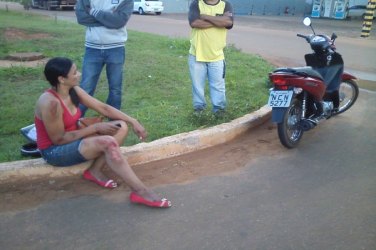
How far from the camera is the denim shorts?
3273mm

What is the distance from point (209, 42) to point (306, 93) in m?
1.30

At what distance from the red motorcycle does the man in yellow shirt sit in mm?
724

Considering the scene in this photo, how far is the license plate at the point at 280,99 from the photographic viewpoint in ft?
13.9

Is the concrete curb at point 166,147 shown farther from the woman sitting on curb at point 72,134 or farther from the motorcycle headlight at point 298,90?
the motorcycle headlight at point 298,90

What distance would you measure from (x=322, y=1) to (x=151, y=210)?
106 feet

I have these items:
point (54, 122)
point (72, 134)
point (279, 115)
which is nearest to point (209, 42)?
point (279, 115)

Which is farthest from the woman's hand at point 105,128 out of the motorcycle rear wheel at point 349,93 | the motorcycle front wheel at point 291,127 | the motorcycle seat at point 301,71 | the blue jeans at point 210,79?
the motorcycle rear wheel at point 349,93

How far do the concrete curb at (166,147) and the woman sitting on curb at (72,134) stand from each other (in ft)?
0.52

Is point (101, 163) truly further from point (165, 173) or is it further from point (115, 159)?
point (165, 173)

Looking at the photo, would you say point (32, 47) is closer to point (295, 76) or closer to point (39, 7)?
point (295, 76)

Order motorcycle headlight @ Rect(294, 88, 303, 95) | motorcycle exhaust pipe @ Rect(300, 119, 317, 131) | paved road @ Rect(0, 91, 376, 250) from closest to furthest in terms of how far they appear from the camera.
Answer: paved road @ Rect(0, 91, 376, 250) → motorcycle headlight @ Rect(294, 88, 303, 95) → motorcycle exhaust pipe @ Rect(300, 119, 317, 131)

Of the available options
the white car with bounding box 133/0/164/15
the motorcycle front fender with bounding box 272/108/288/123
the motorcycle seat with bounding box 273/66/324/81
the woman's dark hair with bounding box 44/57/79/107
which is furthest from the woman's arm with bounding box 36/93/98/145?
the white car with bounding box 133/0/164/15

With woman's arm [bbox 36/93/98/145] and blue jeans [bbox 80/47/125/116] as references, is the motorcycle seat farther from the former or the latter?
woman's arm [bbox 36/93/98/145]

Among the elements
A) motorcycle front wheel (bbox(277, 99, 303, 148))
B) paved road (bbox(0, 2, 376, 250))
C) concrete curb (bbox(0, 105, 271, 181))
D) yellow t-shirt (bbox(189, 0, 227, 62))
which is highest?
yellow t-shirt (bbox(189, 0, 227, 62))
